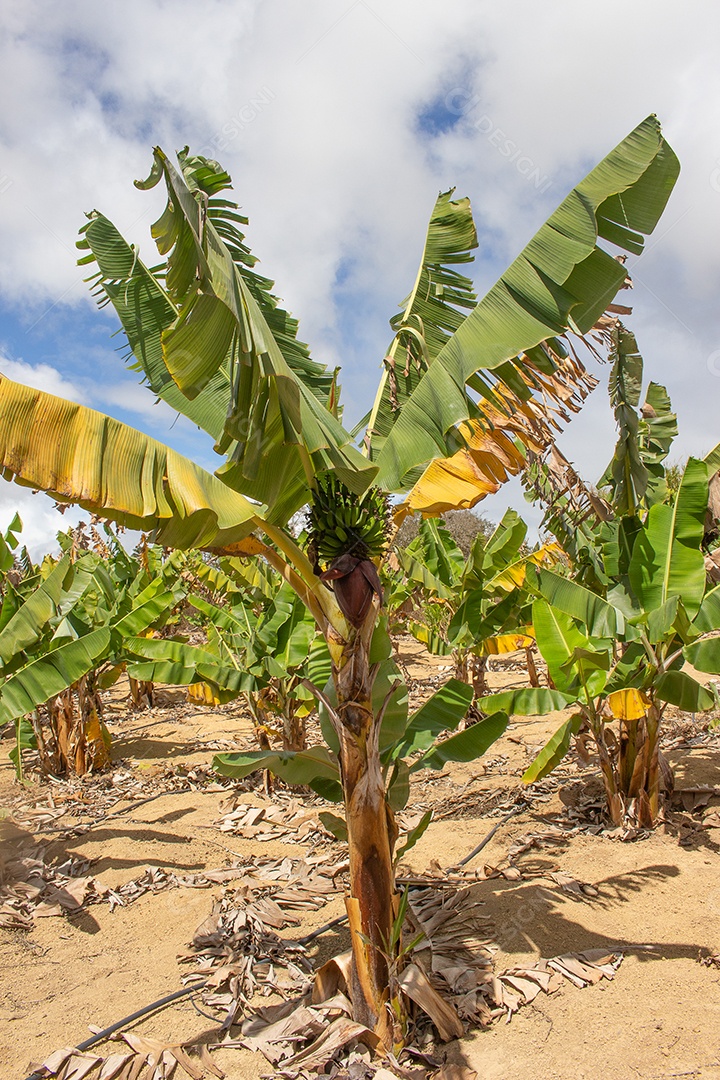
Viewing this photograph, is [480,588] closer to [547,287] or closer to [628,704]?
[628,704]

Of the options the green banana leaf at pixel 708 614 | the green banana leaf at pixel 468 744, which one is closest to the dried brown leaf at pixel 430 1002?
the green banana leaf at pixel 468 744

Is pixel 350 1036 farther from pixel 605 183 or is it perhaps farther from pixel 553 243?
pixel 605 183

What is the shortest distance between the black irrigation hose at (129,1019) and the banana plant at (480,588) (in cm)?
460

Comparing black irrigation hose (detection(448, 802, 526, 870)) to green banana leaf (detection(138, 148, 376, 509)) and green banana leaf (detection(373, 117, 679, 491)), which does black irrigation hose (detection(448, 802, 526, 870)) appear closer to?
green banana leaf (detection(373, 117, 679, 491))

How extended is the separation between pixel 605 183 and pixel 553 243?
399 mm

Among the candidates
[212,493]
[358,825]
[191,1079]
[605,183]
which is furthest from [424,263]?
[191,1079]

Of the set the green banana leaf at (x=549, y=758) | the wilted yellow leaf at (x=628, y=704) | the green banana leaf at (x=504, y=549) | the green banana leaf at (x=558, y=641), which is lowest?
the green banana leaf at (x=549, y=758)

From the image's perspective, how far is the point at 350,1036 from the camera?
354 cm

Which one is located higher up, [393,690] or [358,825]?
[393,690]

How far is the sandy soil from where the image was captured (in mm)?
3777

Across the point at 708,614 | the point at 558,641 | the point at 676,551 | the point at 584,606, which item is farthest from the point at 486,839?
the point at 676,551

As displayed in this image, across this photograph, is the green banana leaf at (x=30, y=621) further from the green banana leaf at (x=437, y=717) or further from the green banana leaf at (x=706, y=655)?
the green banana leaf at (x=706, y=655)

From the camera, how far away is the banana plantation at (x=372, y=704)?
3.40 meters

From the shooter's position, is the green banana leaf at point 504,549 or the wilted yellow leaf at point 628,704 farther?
the green banana leaf at point 504,549
